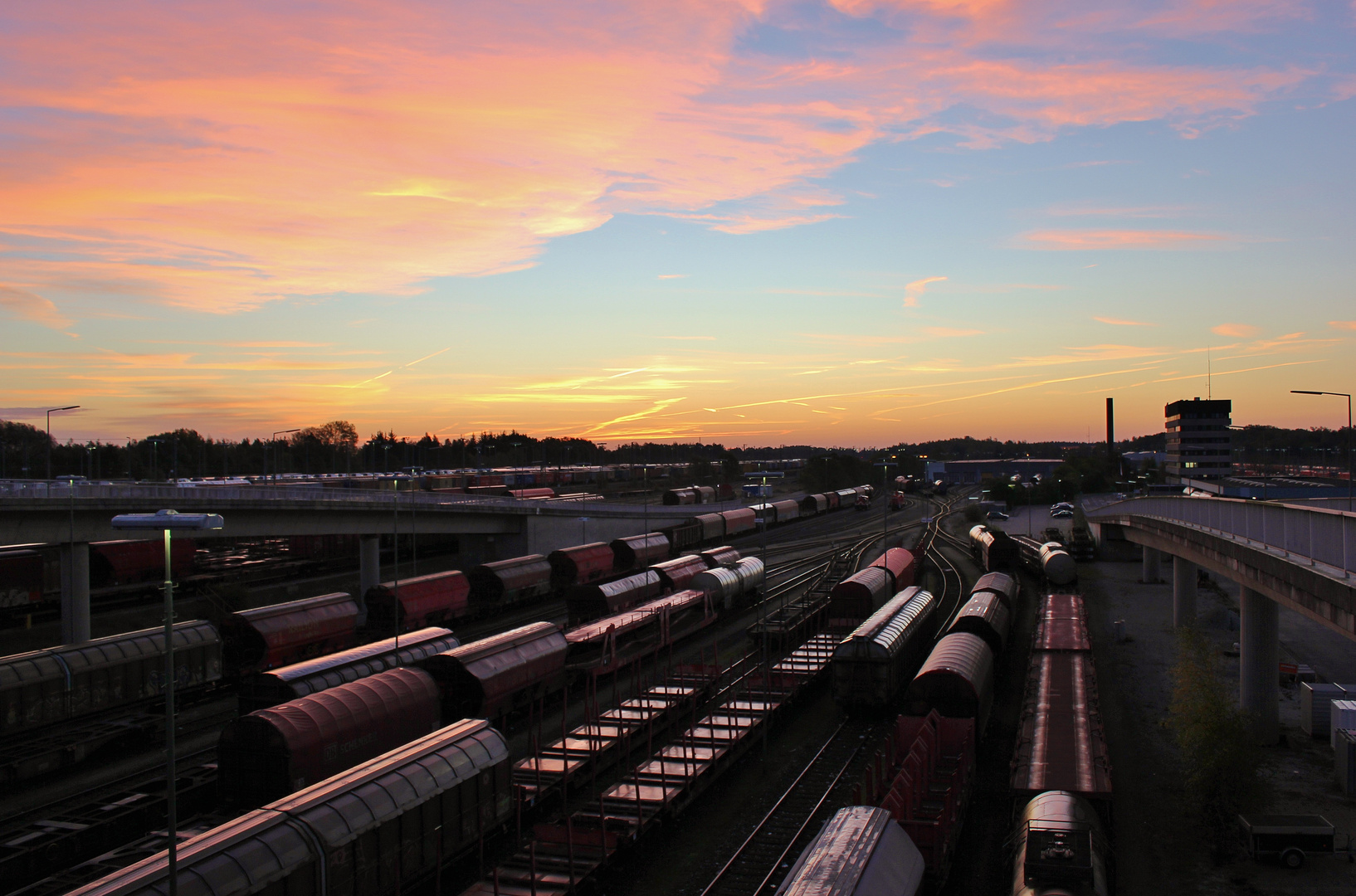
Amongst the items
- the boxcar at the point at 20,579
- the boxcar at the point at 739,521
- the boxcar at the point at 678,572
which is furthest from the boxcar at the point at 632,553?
the boxcar at the point at 20,579

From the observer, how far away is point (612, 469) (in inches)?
6270

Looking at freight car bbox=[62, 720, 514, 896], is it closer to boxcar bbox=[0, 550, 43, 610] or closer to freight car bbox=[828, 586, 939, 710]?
freight car bbox=[828, 586, 939, 710]

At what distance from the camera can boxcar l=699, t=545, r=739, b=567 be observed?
51.6 metres

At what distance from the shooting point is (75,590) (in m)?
37.0

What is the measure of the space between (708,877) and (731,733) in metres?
7.15

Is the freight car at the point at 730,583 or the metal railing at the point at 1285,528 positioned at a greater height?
the metal railing at the point at 1285,528

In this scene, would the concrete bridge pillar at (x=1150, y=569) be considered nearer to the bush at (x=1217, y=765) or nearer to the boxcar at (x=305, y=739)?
the bush at (x=1217, y=765)

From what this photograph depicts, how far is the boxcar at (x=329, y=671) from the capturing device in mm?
24750

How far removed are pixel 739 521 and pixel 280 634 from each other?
53844 millimetres

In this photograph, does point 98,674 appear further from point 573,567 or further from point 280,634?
point 573,567

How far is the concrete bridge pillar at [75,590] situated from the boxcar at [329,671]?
16.3m

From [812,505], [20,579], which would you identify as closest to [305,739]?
[20,579]

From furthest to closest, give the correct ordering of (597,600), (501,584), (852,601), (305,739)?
(501,584)
(597,600)
(852,601)
(305,739)

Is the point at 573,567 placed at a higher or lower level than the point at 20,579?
lower
